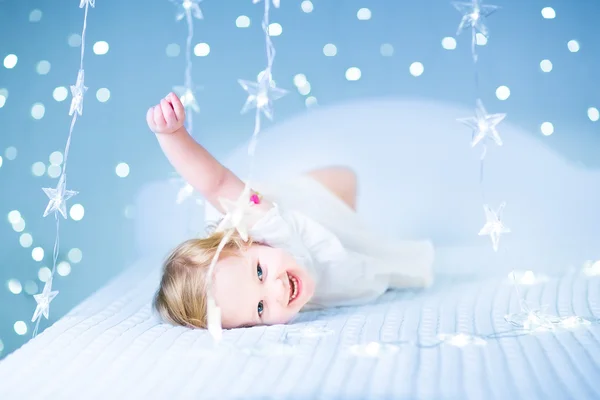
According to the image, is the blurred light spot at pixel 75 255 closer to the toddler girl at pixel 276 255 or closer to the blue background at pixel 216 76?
the blue background at pixel 216 76

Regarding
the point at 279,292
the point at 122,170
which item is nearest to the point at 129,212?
the point at 122,170

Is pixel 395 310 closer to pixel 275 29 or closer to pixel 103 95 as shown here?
A: pixel 275 29

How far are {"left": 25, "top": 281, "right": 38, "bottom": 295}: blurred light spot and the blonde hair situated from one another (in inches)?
28.3

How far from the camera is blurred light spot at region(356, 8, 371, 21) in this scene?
2.33 metres

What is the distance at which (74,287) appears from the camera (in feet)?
7.26

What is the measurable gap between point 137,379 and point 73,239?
1.20m

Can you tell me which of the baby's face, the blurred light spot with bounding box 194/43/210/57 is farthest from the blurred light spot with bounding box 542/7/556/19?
the baby's face

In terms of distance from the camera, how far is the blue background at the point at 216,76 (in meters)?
2.20

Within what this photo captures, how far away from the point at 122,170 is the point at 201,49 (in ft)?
1.44

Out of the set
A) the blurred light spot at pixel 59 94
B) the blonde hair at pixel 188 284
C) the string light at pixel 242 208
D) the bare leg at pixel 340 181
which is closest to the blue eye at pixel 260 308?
the blonde hair at pixel 188 284

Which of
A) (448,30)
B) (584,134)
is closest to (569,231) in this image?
(584,134)

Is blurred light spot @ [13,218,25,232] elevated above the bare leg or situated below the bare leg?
below

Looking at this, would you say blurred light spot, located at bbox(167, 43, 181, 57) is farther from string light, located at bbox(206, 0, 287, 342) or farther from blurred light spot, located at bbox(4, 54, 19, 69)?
string light, located at bbox(206, 0, 287, 342)

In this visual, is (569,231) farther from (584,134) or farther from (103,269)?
(103,269)
